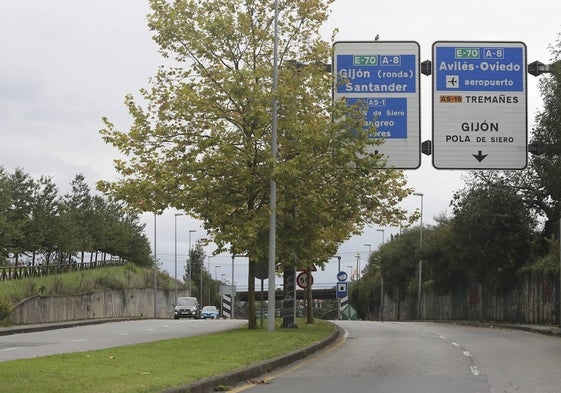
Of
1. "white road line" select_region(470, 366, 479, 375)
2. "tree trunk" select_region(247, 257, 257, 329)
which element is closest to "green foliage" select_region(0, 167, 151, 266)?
A: "tree trunk" select_region(247, 257, 257, 329)

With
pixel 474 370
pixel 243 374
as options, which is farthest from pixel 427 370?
pixel 243 374

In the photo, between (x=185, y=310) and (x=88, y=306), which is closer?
(x=88, y=306)

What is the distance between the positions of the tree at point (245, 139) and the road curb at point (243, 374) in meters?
6.92

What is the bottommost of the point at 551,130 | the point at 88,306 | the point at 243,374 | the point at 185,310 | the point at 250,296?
the point at 185,310

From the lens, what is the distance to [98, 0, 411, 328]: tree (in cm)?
2614

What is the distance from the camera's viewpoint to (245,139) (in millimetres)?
26969

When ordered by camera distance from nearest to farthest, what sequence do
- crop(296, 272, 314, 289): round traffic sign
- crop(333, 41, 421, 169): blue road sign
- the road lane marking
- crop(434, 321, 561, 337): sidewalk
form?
the road lane marking → crop(333, 41, 421, 169): blue road sign → crop(434, 321, 561, 337): sidewalk → crop(296, 272, 314, 289): round traffic sign

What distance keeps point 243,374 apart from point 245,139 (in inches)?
528

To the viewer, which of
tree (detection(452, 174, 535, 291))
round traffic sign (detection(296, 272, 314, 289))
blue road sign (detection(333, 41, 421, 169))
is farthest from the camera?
tree (detection(452, 174, 535, 291))

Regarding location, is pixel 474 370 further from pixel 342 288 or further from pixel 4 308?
pixel 342 288

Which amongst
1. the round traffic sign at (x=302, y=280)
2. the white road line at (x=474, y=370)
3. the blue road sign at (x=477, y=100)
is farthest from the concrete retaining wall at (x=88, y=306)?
the white road line at (x=474, y=370)

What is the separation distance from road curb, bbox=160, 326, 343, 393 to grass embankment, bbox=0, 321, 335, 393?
0.62 feet

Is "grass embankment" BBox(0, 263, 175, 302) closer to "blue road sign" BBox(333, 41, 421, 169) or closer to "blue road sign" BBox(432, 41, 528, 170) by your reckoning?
"blue road sign" BBox(333, 41, 421, 169)

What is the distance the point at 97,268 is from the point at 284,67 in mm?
49311
